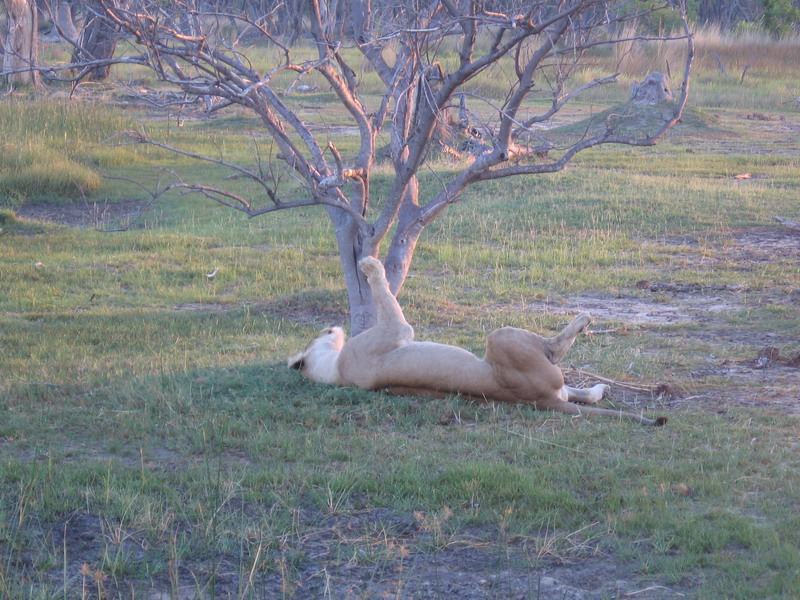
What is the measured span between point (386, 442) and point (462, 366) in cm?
81

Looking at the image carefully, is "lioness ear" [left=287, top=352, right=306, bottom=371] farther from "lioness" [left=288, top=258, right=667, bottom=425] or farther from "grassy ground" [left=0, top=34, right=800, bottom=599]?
"lioness" [left=288, top=258, right=667, bottom=425]

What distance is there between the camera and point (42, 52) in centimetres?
3381

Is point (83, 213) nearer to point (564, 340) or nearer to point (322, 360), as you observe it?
point (322, 360)

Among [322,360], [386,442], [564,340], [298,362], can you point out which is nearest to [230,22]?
[298,362]

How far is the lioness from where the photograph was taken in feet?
18.5

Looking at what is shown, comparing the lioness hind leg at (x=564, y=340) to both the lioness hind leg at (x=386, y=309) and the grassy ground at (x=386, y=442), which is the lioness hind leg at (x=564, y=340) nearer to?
the grassy ground at (x=386, y=442)

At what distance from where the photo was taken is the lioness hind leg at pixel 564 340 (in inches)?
220

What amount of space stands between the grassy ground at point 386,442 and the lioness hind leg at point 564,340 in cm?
41

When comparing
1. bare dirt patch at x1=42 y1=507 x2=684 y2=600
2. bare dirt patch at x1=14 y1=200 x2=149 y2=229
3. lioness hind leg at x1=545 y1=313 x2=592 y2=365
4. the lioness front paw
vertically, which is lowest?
bare dirt patch at x1=14 y1=200 x2=149 y2=229

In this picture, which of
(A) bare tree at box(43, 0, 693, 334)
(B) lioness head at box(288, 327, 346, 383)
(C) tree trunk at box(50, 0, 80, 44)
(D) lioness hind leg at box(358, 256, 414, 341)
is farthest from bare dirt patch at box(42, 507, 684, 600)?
(C) tree trunk at box(50, 0, 80, 44)

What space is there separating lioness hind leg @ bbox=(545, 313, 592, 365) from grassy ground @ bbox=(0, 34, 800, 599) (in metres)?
0.41

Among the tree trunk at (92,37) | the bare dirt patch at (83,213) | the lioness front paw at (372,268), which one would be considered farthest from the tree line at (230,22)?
the bare dirt patch at (83,213)

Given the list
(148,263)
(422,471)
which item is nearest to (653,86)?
(148,263)

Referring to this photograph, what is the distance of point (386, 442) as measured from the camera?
523cm
